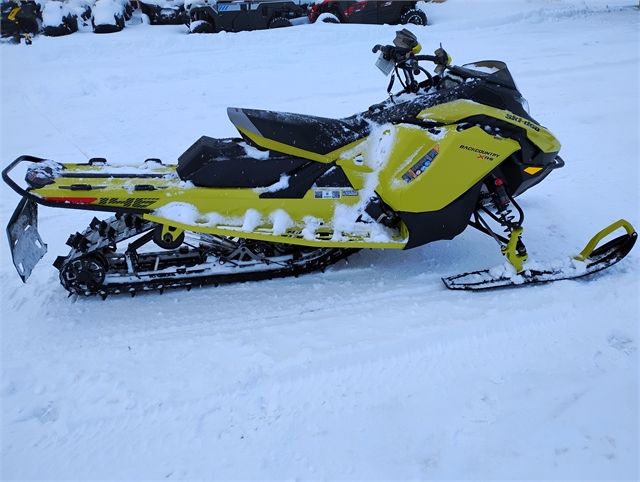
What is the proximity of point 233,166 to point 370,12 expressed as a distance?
9963mm

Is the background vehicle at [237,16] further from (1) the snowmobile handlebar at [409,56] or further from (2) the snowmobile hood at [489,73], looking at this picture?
(2) the snowmobile hood at [489,73]

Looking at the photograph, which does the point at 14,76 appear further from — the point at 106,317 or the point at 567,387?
the point at 567,387

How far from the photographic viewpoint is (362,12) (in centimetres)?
1175

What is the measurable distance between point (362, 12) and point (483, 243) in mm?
9418

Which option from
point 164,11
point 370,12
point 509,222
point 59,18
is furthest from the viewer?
point 164,11

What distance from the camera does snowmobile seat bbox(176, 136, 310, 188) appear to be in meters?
3.08

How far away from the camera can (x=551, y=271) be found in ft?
10.8

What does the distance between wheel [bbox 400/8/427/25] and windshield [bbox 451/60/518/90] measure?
368 inches

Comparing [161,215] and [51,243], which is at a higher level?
[161,215]

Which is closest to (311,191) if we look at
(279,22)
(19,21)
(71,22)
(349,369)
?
(349,369)

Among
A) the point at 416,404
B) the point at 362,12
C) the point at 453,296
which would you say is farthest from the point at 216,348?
Result: the point at 362,12

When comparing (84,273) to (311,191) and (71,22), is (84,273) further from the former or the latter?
(71,22)

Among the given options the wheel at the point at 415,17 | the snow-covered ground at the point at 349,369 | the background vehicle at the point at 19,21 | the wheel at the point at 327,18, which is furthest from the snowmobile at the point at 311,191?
the background vehicle at the point at 19,21

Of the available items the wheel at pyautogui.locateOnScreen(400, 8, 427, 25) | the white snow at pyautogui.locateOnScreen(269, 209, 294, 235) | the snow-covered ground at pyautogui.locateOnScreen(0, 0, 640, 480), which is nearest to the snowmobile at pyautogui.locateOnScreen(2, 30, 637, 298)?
the white snow at pyautogui.locateOnScreen(269, 209, 294, 235)
